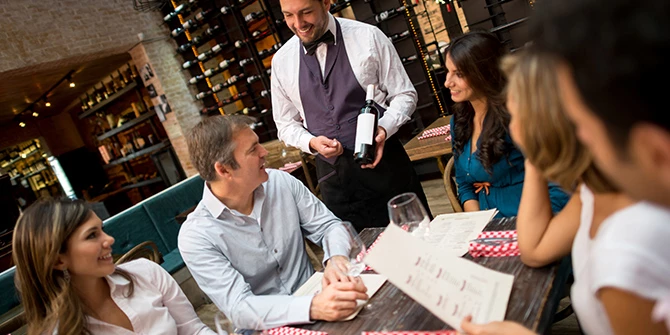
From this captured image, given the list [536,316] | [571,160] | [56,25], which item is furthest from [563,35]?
[56,25]

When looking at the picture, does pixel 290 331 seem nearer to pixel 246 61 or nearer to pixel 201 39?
pixel 246 61

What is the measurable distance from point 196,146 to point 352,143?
80 cm

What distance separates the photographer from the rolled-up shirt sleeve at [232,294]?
4.40 ft

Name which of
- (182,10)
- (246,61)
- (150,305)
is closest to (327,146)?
(150,305)

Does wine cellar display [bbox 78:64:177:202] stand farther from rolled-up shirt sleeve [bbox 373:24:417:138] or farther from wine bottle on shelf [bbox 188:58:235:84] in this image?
rolled-up shirt sleeve [bbox 373:24:417:138]

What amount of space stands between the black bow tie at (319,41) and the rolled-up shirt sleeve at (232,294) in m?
1.08

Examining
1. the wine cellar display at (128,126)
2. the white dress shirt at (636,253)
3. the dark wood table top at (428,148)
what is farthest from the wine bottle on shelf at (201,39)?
the white dress shirt at (636,253)

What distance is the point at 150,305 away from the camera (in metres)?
1.63

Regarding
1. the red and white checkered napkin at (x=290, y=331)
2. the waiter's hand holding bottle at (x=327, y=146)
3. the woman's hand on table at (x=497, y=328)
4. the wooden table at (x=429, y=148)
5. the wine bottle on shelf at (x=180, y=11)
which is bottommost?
the wooden table at (x=429, y=148)

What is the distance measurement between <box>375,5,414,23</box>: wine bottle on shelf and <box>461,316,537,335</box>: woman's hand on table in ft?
15.8

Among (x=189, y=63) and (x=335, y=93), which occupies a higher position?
(x=189, y=63)

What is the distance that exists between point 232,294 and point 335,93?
1121 mm

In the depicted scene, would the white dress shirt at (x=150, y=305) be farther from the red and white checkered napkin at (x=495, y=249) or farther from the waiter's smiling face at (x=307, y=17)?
the waiter's smiling face at (x=307, y=17)

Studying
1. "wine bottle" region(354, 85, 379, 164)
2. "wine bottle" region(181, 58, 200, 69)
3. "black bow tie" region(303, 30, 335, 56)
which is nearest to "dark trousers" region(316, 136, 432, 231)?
"wine bottle" region(354, 85, 379, 164)
